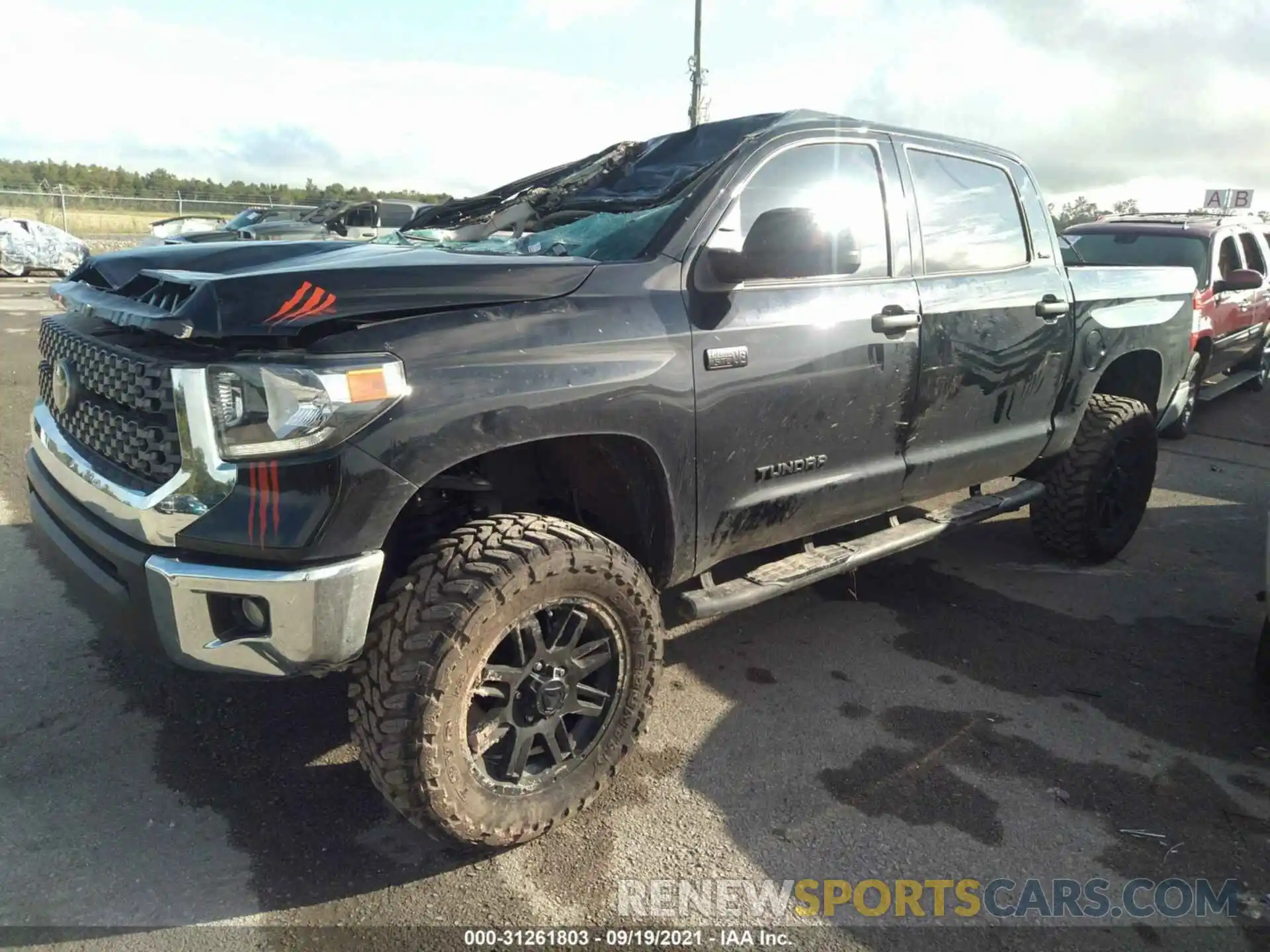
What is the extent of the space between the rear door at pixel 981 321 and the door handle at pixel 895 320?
86 mm

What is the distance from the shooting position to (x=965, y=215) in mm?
3701

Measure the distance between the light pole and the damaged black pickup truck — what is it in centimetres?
1258

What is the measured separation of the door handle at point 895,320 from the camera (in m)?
3.13

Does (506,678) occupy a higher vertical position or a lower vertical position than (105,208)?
lower

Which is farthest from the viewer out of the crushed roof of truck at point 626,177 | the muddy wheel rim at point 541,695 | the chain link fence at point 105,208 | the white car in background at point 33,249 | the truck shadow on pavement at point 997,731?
the chain link fence at point 105,208

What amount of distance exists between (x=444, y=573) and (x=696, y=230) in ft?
4.39

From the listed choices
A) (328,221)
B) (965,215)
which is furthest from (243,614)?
(328,221)

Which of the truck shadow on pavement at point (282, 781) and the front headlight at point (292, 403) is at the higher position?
the front headlight at point (292, 403)

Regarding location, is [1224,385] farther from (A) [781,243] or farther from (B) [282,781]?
(B) [282,781]

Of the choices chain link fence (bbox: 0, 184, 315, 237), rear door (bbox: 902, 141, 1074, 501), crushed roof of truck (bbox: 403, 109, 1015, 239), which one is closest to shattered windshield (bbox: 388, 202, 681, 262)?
crushed roof of truck (bbox: 403, 109, 1015, 239)

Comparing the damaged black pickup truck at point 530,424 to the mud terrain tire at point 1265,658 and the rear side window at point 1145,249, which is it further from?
the rear side window at point 1145,249

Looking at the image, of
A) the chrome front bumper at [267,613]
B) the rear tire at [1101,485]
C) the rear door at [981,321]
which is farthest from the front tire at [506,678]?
the rear tire at [1101,485]

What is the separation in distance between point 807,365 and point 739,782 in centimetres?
139

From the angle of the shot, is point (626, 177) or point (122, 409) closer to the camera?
Result: point (122, 409)
